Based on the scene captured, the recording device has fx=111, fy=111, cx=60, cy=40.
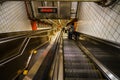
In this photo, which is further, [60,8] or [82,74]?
[60,8]

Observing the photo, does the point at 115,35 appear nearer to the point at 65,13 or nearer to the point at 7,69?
the point at 7,69

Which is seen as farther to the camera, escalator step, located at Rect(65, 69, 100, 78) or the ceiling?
the ceiling

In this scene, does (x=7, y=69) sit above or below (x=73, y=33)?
above

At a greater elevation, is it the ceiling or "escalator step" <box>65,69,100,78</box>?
the ceiling

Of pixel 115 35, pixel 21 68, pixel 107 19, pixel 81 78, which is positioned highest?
pixel 107 19

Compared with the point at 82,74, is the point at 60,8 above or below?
above

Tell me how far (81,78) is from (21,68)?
1716 millimetres

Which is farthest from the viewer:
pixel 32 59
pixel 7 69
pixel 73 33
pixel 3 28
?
pixel 73 33

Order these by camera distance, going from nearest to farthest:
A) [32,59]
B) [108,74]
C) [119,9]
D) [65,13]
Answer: [108,74]
[119,9]
[32,59]
[65,13]

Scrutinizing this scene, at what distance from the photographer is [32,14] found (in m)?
8.60

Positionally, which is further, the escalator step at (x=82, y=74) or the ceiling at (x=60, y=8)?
the ceiling at (x=60, y=8)

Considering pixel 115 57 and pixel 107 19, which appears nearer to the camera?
pixel 115 57

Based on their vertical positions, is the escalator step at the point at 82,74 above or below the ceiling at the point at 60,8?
below

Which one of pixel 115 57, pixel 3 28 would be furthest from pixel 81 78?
pixel 3 28
